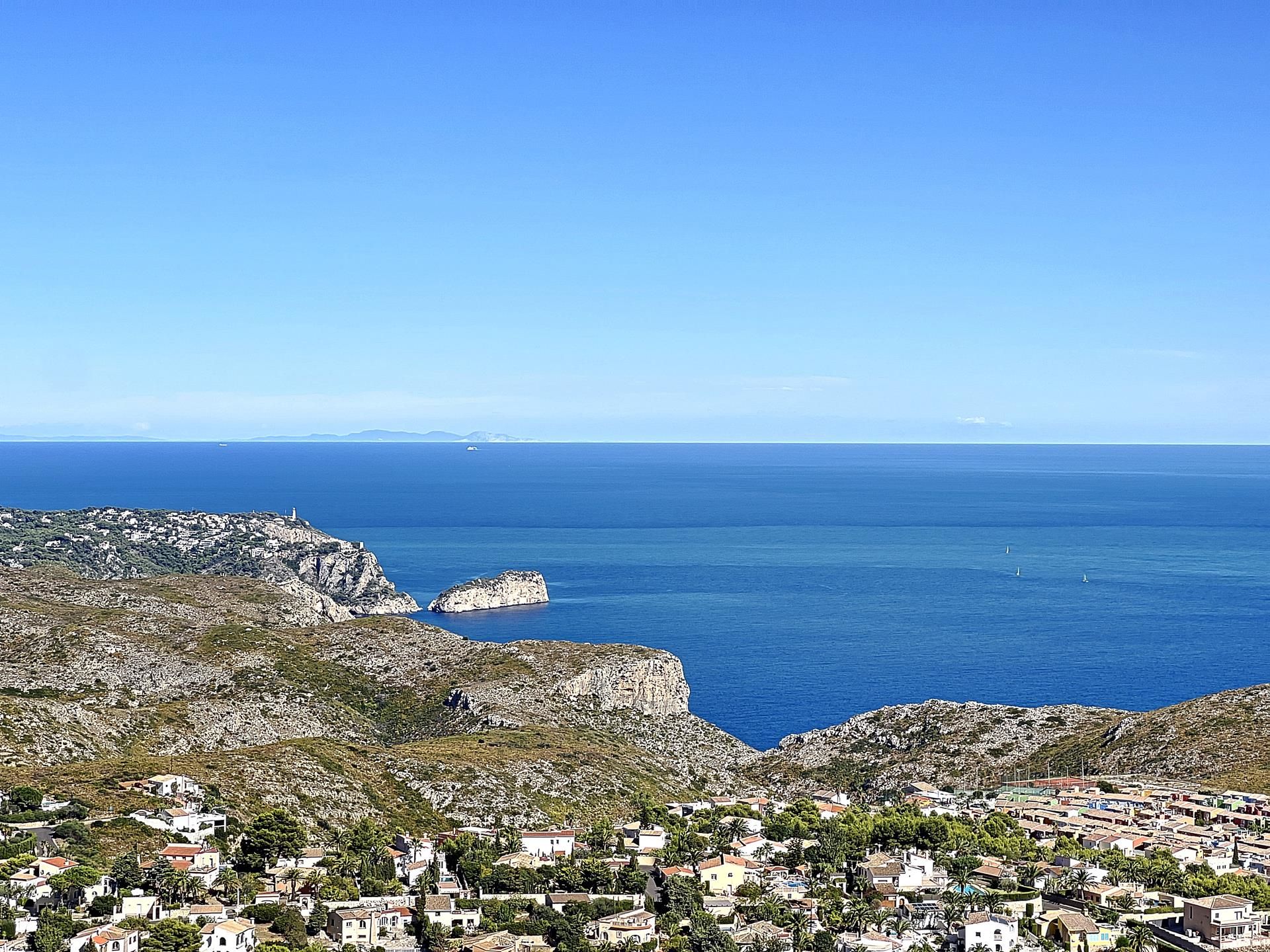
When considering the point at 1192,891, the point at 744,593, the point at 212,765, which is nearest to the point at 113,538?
the point at 744,593

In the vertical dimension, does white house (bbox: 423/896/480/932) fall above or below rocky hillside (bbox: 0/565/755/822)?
above

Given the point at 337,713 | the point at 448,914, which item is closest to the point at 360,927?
the point at 448,914

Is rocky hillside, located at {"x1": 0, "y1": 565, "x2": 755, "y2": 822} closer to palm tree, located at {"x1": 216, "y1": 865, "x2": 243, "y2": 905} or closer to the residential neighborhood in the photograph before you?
the residential neighborhood

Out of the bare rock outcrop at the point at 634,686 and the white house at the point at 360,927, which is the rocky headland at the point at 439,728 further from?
the white house at the point at 360,927

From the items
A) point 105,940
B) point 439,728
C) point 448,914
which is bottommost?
point 439,728

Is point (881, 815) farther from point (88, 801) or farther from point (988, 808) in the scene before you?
point (88, 801)

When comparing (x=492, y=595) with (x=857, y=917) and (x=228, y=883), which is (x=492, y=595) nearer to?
(x=228, y=883)

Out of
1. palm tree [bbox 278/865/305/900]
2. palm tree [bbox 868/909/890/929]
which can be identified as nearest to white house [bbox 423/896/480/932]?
palm tree [bbox 278/865/305/900]

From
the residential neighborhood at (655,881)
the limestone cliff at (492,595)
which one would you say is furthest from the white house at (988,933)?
the limestone cliff at (492,595)
